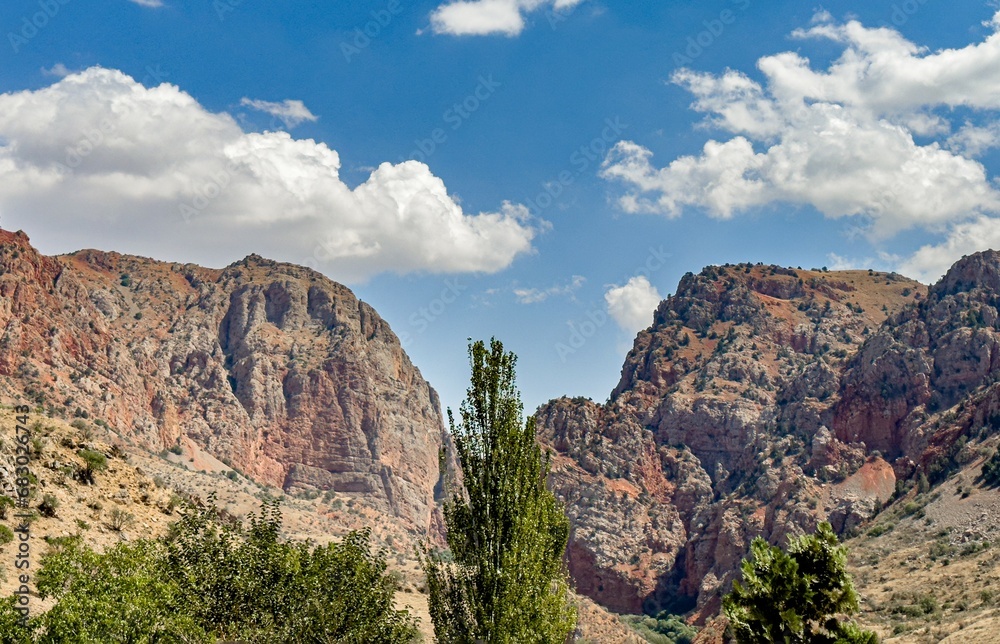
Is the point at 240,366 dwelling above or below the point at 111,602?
above

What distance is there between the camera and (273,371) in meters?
171

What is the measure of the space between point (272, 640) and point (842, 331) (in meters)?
164

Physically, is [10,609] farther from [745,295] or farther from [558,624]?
[745,295]

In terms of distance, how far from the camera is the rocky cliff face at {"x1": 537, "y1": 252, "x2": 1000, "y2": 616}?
108 metres

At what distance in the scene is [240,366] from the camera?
6673 inches

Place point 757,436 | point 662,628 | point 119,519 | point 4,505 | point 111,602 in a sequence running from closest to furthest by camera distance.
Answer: point 111,602
point 4,505
point 119,519
point 662,628
point 757,436

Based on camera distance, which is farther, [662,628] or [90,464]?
[662,628]

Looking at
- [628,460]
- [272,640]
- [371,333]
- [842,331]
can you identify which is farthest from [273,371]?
[272,640]

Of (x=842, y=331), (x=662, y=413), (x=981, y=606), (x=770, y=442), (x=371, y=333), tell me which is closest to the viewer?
(x=981, y=606)

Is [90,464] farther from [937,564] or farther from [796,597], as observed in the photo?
[937,564]

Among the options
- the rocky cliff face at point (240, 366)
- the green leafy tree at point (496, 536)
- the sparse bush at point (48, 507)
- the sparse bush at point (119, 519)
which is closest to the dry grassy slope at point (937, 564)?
the green leafy tree at point (496, 536)

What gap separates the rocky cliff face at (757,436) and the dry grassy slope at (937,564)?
34.1 ft

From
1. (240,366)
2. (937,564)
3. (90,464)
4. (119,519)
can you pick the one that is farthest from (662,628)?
(240,366)

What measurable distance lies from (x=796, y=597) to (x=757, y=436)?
12723 cm
